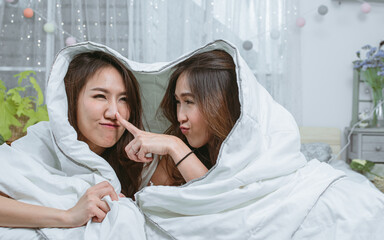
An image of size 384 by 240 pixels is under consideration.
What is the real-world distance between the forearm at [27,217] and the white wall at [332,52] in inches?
92.2

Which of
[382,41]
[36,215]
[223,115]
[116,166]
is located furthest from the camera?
[382,41]

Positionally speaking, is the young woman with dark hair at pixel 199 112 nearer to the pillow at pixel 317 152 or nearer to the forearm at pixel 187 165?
the forearm at pixel 187 165

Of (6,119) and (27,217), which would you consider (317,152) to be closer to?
(6,119)

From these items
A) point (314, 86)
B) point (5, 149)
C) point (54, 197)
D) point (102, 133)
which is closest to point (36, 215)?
point (54, 197)

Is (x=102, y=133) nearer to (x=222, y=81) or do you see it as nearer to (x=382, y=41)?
(x=222, y=81)

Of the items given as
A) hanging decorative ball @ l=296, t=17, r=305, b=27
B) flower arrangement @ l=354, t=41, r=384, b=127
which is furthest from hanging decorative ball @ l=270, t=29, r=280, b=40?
flower arrangement @ l=354, t=41, r=384, b=127

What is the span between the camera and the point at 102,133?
111 centimetres

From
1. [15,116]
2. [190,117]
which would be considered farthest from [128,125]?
[15,116]

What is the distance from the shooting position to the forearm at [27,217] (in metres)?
0.81

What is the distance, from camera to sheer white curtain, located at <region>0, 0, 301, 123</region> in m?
2.56

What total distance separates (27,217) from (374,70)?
2.54 meters

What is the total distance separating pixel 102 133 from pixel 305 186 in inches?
23.8

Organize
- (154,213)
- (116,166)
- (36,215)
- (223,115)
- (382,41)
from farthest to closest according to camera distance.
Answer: (382,41) < (116,166) < (223,115) < (154,213) < (36,215)

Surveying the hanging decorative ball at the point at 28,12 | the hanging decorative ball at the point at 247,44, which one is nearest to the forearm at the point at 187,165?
the hanging decorative ball at the point at 247,44
